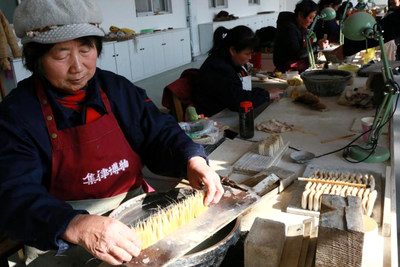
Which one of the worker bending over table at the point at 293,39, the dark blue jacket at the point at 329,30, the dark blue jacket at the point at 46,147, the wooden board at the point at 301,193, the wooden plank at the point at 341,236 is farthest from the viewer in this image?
the dark blue jacket at the point at 329,30

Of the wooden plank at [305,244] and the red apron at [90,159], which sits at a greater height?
the red apron at [90,159]

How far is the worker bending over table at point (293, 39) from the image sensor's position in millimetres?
4684

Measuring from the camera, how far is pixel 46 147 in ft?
4.51

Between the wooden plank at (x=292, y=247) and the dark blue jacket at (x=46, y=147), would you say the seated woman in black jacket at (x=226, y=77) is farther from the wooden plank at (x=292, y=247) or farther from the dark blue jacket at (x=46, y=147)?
the wooden plank at (x=292, y=247)

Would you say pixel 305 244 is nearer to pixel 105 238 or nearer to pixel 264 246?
pixel 264 246

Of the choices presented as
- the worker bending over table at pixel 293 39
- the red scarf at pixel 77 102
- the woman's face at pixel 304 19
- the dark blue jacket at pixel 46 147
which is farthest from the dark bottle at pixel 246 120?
the woman's face at pixel 304 19

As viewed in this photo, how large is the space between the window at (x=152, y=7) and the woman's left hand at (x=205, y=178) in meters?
8.17

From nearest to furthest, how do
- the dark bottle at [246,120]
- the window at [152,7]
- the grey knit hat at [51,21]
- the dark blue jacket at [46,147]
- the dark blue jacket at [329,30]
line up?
1. the dark blue jacket at [46,147]
2. the grey knit hat at [51,21]
3. the dark bottle at [246,120]
4. the dark blue jacket at [329,30]
5. the window at [152,7]

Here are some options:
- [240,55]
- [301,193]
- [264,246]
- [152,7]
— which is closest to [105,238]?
[264,246]

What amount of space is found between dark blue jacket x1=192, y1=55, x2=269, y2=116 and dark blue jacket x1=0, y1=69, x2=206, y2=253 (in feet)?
4.27

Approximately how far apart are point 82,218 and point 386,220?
102 centimetres

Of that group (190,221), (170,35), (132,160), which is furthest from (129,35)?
(190,221)

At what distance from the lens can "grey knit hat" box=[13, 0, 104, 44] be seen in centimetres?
124

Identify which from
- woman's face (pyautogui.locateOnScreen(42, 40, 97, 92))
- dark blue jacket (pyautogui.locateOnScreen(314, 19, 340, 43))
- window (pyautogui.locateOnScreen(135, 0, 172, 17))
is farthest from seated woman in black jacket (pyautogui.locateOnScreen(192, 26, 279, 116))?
window (pyautogui.locateOnScreen(135, 0, 172, 17))
